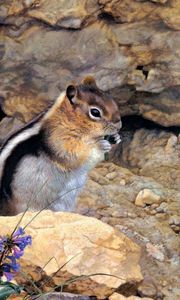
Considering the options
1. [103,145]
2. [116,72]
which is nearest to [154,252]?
[103,145]

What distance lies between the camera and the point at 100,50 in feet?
31.4

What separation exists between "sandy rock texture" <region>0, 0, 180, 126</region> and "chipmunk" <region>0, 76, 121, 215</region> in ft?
4.52

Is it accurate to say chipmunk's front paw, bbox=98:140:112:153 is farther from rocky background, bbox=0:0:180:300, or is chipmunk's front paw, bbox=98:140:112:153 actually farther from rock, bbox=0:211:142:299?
rock, bbox=0:211:142:299

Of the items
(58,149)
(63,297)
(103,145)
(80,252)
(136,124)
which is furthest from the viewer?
(136,124)

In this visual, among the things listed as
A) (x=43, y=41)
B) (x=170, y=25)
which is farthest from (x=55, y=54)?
(x=170, y=25)

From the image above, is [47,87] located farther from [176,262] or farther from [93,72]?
[176,262]

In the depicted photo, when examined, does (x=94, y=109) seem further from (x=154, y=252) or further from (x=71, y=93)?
(x=154, y=252)

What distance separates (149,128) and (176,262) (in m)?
2.62

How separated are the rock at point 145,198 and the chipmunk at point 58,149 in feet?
2.35

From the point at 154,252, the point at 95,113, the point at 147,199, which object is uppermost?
the point at 95,113

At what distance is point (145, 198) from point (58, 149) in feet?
4.04

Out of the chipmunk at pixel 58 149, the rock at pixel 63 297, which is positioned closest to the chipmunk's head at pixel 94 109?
the chipmunk at pixel 58 149

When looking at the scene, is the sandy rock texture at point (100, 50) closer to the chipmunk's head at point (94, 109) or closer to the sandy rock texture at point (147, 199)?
the sandy rock texture at point (147, 199)

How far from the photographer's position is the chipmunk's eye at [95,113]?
8.05m
